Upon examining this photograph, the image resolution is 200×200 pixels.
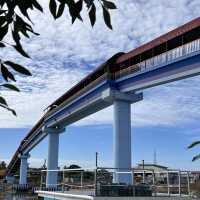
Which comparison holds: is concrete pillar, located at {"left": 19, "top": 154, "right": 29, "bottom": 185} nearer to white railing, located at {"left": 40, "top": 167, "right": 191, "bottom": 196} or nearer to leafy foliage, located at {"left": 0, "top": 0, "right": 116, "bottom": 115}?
white railing, located at {"left": 40, "top": 167, "right": 191, "bottom": 196}

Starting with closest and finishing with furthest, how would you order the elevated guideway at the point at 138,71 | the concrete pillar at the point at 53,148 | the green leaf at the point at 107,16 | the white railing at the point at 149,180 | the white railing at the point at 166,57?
the green leaf at the point at 107,16, the white railing at the point at 149,180, the white railing at the point at 166,57, the elevated guideway at the point at 138,71, the concrete pillar at the point at 53,148

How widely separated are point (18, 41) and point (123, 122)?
82.1ft

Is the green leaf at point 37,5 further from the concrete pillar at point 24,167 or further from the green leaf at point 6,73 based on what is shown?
the concrete pillar at point 24,167

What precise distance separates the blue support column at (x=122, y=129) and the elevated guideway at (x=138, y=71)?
102 mm

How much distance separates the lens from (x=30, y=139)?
67562mm

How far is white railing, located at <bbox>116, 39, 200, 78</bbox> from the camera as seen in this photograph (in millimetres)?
21266

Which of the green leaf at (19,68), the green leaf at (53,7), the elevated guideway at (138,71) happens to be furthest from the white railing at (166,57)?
the green leaf at (19,68)

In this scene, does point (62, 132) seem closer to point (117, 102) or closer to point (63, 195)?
point (117, 102)

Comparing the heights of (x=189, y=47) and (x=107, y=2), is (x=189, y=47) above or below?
above

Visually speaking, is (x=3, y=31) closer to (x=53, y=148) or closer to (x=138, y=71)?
(x=138, y=71)

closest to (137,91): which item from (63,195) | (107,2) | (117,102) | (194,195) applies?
(117,102)

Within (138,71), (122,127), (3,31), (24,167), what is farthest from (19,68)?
(24,167)

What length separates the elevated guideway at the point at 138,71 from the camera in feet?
70.9

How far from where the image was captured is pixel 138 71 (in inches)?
1001
